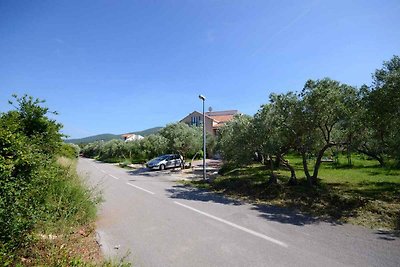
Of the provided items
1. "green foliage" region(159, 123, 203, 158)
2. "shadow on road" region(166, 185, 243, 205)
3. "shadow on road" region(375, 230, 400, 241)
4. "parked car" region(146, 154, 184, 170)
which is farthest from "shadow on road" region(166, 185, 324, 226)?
"parked car" region(146, 154, 184, 170)

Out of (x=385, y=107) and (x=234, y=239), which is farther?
(x=385, y=107)

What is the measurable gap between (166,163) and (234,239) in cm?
2252

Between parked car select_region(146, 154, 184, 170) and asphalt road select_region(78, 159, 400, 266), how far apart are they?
17681 millimetres

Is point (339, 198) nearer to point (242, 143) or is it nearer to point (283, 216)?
point (283, 216)

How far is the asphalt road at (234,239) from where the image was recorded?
214 inches

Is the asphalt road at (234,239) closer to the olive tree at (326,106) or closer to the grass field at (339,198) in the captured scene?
the grass field at (339,198)

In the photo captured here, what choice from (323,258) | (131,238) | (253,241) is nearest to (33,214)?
(131,238)

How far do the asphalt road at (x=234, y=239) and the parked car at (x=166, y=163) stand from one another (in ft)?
58.0

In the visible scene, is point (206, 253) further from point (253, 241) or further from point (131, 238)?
point (131, 238)

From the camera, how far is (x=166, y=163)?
93.9 feet

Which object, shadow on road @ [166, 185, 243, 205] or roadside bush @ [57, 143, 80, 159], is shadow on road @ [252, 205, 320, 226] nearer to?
shadow on road @ [166, 185, 243, 205]

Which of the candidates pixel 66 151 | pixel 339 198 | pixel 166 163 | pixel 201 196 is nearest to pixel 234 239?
pixel 339 198

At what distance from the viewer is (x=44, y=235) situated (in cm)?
511

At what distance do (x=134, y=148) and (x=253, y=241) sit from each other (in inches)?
1679
